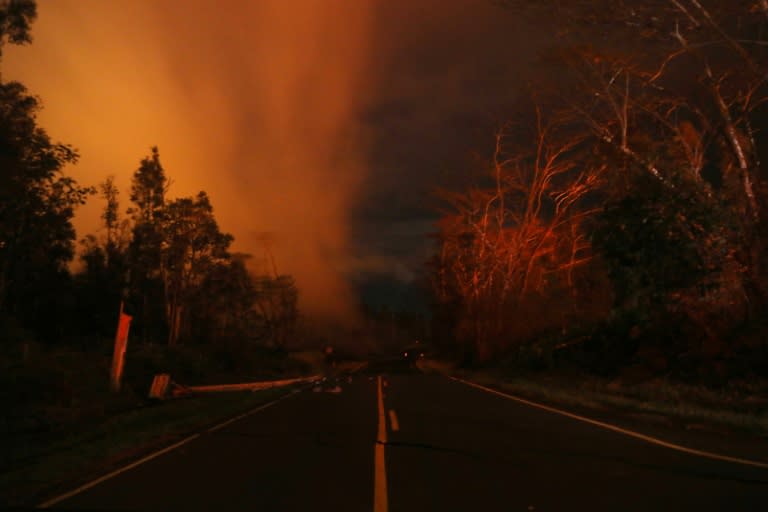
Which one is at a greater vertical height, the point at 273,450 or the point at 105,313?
the point at 105,313

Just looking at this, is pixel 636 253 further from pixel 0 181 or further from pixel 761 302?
pixel 0 181

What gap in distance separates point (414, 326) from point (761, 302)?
16046 centimetres

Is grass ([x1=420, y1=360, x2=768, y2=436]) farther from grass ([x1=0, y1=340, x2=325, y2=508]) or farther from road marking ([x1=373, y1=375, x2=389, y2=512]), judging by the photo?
grass ([x1=0, y1=340, x2=325, y2=508])

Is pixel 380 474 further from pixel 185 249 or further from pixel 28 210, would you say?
pixel 185 249

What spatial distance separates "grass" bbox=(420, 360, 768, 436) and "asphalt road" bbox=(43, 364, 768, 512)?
282 centimetres

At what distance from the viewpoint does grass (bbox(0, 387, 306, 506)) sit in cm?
786

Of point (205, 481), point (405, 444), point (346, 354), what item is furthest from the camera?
point (346, 354)

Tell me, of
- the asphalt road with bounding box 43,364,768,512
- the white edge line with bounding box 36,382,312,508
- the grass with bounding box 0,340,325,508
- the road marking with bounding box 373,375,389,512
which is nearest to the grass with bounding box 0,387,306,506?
the grass with bounding box 0,340,325,508

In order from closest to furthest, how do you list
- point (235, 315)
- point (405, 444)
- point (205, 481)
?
point (205, 481) < point (405, 444) < point (235, 315)

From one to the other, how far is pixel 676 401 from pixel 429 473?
1279 cm

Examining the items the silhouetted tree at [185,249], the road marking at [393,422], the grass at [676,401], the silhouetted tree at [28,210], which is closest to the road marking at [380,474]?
the road marking at [393,422]

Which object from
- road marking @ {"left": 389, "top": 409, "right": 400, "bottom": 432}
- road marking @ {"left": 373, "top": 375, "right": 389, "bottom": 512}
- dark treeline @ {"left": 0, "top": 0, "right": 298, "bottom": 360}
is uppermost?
dark treeline @ {"left": 0, "top": 0, "right": 298, "bottom": 360}

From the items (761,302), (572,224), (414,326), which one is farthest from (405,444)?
(414,326)

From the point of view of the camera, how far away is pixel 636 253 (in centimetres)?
1875
